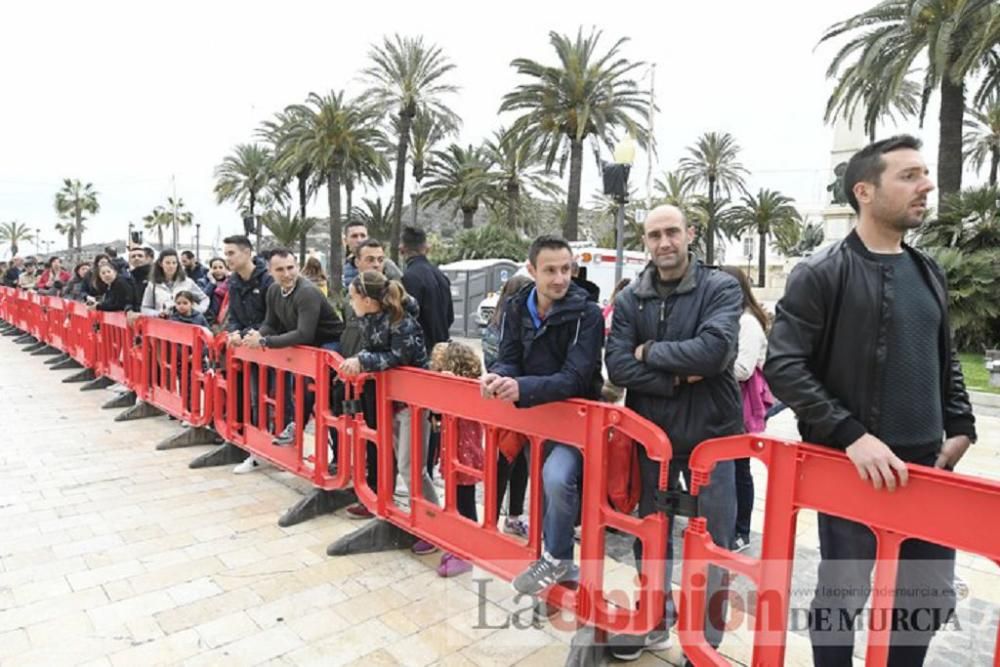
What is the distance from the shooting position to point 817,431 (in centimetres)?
217

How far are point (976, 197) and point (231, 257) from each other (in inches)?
583

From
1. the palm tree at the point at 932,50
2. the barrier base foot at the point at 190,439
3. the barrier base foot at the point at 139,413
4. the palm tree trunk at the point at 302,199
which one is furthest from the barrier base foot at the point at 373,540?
the palm tree trunk at the point at 302,199

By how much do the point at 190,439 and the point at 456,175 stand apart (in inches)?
1121

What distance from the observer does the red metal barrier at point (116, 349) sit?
7.71 metres

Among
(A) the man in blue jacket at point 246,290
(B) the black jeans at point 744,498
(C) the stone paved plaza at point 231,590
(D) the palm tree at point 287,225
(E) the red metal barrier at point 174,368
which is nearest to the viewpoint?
(C) the stone paved plaza at point 231,590

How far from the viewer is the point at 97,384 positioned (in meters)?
9.36

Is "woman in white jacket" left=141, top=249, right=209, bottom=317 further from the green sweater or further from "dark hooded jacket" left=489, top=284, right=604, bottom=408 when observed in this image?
"dark hooded jacket" left=489, top=284, right=604, bottom=408

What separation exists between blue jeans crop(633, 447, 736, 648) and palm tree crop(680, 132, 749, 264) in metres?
35.6

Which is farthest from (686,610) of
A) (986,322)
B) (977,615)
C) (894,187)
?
(986,322)

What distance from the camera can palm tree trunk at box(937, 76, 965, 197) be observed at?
A: 579 inches

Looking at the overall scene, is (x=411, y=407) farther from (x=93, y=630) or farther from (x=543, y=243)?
(x=93, y=630)

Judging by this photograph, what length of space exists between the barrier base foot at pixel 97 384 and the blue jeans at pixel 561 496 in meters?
8.58

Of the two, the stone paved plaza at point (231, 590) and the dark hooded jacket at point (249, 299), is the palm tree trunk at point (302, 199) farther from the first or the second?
the stone paved plaza at point (231, 590)

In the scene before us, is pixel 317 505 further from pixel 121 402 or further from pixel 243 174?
pixel 243 174
